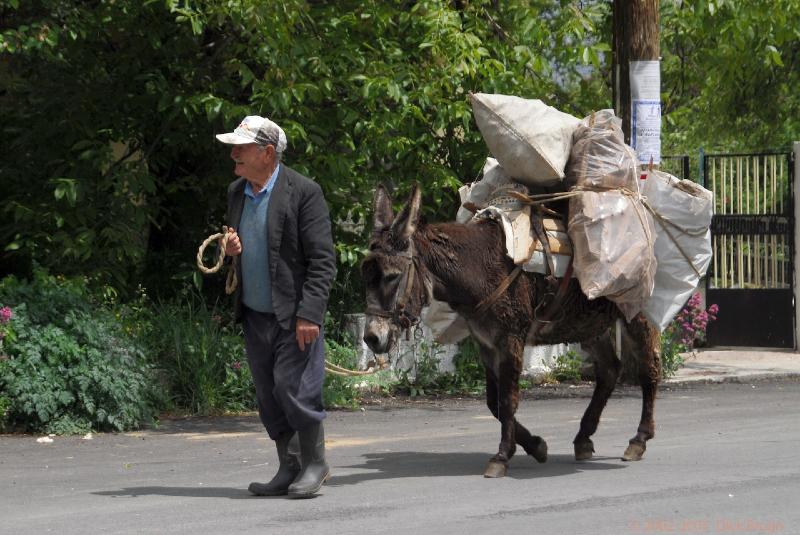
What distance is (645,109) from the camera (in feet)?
47.4

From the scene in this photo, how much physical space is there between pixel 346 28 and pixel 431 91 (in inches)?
42.0

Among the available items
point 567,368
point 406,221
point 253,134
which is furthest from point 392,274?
point 567,368

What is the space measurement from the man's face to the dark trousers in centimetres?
80

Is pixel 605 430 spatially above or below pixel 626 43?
below

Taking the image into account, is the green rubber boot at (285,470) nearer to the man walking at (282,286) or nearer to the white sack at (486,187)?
the man walking at (282,286)

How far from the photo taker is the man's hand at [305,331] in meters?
8.10

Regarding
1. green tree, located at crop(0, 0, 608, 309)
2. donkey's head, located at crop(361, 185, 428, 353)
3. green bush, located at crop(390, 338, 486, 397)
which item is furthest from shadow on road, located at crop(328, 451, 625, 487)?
green bush, located at crop(390, 338, 486, 397)

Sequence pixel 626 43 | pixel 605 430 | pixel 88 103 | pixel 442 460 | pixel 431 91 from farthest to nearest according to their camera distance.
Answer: pixel 626 43 < pixel 88 103 < pixel 431 91 < pixel 605 430 < pixel 442 460

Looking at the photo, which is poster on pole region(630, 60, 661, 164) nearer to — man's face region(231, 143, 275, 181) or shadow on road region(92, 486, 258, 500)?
man's face region(231, 143, 275, 181)

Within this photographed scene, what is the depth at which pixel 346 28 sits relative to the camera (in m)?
13.3

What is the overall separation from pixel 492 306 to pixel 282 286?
5.14 ft

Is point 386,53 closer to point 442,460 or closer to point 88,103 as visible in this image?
point 88,103

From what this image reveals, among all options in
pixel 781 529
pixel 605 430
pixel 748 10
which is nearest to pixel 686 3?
pixel 748 10

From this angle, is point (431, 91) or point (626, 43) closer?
point (431, 91)
